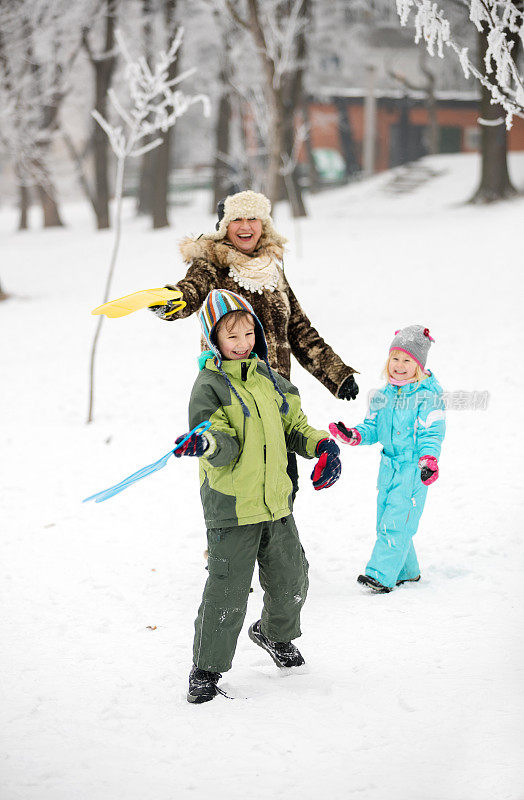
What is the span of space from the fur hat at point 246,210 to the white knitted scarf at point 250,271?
0.49 ft

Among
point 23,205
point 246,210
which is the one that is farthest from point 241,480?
point 23,205

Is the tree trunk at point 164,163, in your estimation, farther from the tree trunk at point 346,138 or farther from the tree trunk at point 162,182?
the tree trunk at point 346,138

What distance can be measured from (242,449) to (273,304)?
1.11m

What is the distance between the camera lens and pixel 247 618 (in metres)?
4.06

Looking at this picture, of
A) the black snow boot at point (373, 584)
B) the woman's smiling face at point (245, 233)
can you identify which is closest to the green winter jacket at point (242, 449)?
the woman's smiling face at point (245, 233)

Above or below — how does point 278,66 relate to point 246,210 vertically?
above

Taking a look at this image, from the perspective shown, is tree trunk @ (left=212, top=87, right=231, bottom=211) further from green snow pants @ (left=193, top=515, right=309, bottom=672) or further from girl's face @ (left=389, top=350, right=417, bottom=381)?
green snow pants @ (left=193, top=515, right=309, bottom=672)

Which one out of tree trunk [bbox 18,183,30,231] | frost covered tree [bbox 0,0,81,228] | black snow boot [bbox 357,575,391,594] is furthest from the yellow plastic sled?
tree trunk [bbox 18,183,30,231]

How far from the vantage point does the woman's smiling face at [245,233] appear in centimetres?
405

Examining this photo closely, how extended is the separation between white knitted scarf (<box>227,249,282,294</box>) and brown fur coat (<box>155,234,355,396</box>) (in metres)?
0.01

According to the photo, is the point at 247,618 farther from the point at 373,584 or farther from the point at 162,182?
the point at 162,182

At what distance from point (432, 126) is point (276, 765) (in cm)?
2936

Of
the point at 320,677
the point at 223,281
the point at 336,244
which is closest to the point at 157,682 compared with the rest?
the point at 320,677

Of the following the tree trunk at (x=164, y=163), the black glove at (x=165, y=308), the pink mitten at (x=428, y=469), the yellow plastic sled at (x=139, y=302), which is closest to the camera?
the yellow plastic sled at (x=139, y=302)
